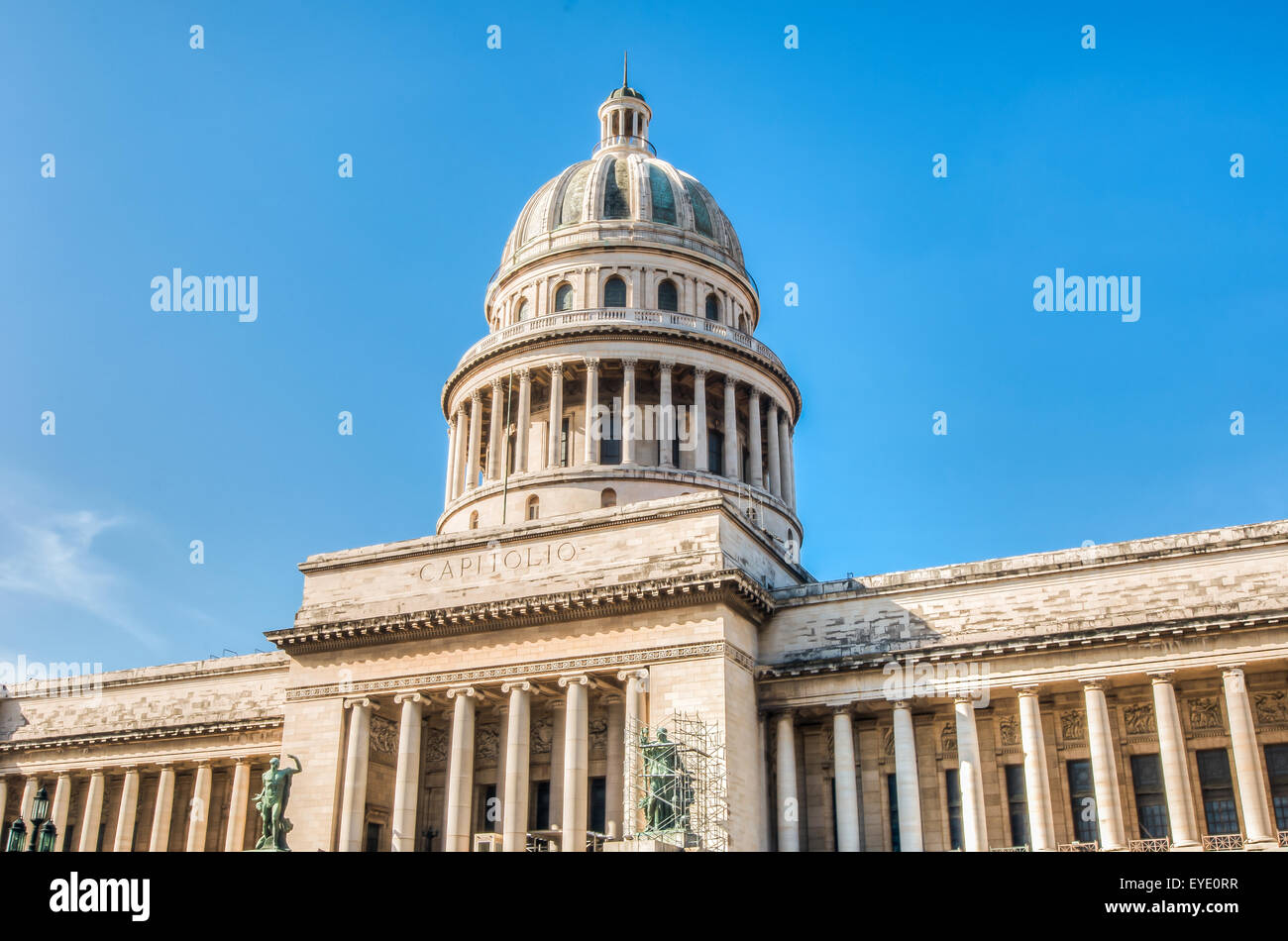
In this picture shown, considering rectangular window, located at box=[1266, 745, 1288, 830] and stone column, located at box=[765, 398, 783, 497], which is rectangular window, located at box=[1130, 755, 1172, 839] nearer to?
rectangular window, located at box=[1266, 745, 1288, 830]

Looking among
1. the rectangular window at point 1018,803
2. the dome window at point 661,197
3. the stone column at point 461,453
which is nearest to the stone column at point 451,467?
the stone column at point 461,453

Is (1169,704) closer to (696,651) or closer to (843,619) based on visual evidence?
(843,619)

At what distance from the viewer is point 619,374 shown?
56.2m

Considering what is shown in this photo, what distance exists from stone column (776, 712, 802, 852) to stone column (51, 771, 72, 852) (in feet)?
107

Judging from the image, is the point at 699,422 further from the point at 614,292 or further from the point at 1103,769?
the point at 1103,769

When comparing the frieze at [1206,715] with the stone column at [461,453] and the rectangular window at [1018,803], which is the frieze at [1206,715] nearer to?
the rectangular window at [1018,803]

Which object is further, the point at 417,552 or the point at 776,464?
the point at 776,464

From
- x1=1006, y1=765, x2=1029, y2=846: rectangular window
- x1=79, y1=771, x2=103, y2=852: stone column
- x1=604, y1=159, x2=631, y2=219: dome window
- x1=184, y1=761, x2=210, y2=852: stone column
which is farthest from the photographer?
x1=604, y1=159, x2=631, y2=219: dome window

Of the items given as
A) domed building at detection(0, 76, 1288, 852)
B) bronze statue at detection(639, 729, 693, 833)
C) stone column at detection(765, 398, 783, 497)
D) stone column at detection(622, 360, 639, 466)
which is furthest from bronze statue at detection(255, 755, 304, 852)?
stone column at detection(765, 398, 783, 497)

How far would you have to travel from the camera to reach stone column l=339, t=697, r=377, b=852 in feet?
129

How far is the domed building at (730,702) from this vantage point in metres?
34.4
